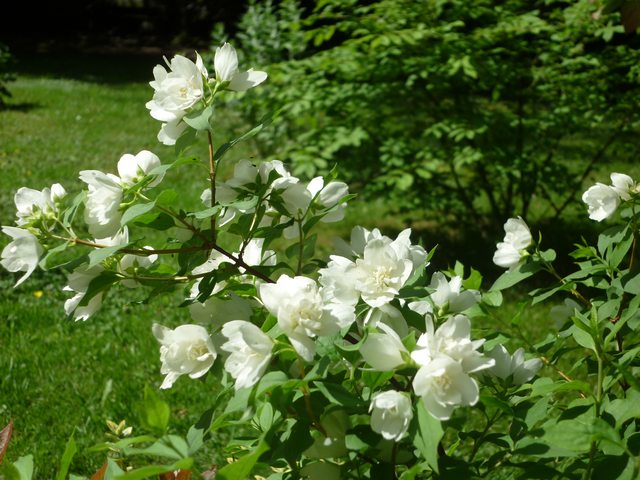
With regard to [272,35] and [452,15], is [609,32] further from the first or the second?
[272,35]

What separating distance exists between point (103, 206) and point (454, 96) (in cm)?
387

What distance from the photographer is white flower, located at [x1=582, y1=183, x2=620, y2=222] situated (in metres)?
1.55

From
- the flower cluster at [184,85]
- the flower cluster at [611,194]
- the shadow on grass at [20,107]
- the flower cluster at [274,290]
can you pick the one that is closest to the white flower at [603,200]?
the flower cluster at [611,194]

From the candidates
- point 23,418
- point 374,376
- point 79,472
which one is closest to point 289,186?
point 374,376

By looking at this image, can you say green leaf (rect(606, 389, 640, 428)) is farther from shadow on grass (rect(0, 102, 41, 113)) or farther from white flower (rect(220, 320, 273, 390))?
shadow on grass (rect(0, 102, 41, 113))

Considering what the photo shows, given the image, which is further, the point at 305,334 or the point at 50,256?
the point at 50,256

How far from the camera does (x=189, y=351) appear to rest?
109 centimetres

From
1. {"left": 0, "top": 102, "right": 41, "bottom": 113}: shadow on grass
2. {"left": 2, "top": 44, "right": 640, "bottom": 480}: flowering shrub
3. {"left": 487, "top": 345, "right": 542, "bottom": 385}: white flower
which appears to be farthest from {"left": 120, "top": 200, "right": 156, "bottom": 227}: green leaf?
{"left": 0, "top": 102, "right": 41, "bottom": 113}: shadow on grass

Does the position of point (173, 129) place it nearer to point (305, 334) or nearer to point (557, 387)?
point (305, 334)

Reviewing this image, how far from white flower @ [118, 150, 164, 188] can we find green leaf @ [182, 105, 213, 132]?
101 mm

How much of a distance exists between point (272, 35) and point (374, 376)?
6909mm

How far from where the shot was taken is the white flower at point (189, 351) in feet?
3.55

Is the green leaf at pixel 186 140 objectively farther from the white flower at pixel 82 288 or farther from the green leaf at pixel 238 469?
the green leaf at pixel 238 469

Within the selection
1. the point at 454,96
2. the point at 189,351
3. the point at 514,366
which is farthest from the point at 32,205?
the point at 454,96
